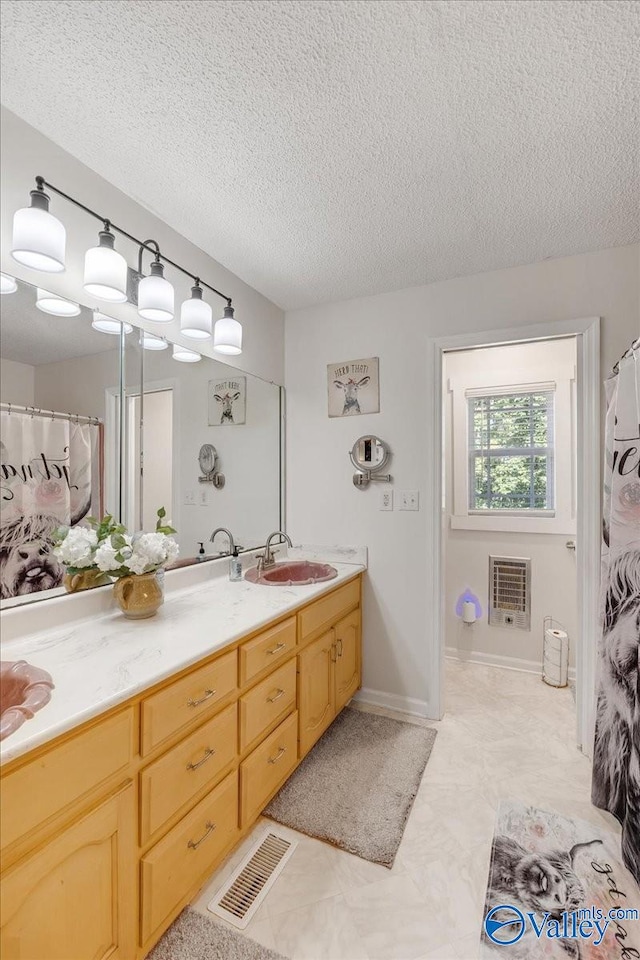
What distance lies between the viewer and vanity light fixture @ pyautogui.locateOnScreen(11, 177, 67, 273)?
124 centimetres

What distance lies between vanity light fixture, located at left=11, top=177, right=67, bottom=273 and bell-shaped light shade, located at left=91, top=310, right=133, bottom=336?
0.23m

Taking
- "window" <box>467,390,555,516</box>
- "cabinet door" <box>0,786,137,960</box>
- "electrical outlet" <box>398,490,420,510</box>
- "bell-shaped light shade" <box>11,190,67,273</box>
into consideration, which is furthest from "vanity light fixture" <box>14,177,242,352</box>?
"window" <box>467,390,555,516</box>

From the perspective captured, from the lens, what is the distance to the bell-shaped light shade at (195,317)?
190 centimetres

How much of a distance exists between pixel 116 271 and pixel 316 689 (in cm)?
190

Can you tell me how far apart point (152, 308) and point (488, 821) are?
7.85 feet

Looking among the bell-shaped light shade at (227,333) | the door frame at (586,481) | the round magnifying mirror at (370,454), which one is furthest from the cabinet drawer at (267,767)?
the bell-shaped light shade at (227,333)

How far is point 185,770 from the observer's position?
3.95 feet

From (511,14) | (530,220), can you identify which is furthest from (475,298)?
(511,14)

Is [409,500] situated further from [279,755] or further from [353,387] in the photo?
[279,755]

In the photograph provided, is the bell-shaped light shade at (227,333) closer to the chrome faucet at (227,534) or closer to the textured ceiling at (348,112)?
the textured ceiling at (348,112)

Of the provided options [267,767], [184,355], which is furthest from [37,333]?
[267,767]

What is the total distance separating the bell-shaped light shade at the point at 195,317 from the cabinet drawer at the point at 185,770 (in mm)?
1537

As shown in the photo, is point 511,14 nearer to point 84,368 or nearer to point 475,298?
point 475,298

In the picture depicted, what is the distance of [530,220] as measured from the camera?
180cm
